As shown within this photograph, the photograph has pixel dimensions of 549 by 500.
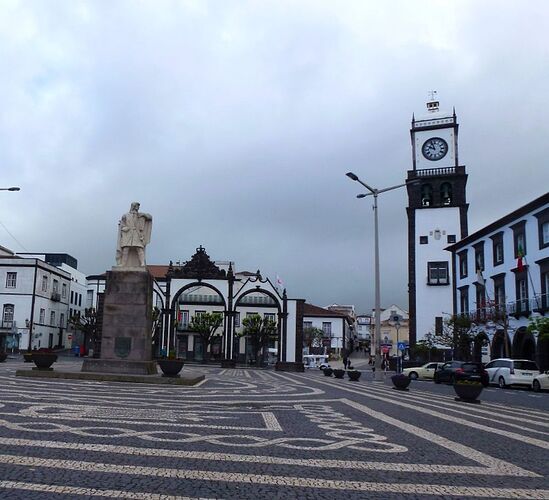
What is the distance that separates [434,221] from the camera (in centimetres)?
5512

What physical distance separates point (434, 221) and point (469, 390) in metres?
40.8

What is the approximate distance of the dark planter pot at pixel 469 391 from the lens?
626 inches

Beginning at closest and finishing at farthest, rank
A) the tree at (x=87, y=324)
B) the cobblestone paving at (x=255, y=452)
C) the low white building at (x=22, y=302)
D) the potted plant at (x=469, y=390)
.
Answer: the cobblestone paving at (x=255, y=452) < the potted plant at (x=469, y=390) < the low white building at (x=22, y=302) < the tree at (x=87, y=324)

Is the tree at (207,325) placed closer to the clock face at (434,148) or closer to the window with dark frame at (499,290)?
the clock face at (434,148)

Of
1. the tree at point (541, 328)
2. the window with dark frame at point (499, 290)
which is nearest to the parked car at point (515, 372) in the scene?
the tree at point (541, 328)

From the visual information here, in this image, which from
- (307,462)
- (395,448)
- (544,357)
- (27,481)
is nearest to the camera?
(27,481)

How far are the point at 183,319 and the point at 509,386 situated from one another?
46.1 m

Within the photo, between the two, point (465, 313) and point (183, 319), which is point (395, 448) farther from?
point (183, 319)

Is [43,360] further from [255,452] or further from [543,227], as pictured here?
[543,227]

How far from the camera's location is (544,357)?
33.9 metres

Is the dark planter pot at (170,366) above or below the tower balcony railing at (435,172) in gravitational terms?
below

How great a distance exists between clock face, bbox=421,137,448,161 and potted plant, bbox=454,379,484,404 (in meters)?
44.8

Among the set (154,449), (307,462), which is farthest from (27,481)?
(307,462)

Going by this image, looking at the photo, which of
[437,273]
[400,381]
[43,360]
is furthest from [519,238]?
[43,360]
